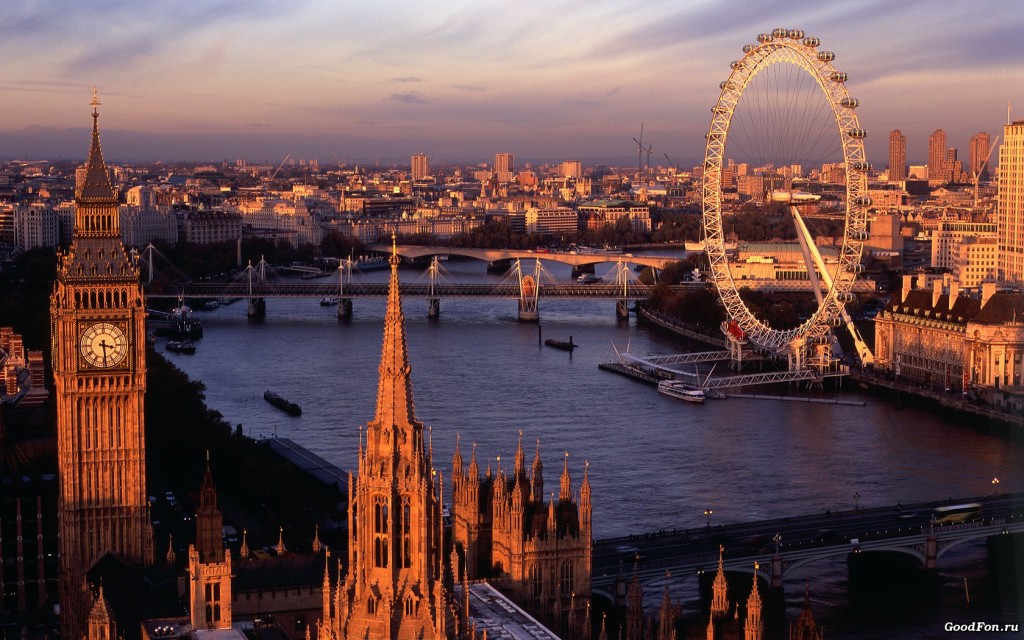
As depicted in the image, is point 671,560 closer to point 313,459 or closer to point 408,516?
point 313,459

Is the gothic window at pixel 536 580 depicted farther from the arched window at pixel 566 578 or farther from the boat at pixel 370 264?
the boat at pixel 370 264

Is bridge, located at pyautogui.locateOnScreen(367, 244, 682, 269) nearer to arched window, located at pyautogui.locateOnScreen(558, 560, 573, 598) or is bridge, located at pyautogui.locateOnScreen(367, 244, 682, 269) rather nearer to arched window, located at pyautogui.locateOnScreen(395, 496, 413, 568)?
arched window, located at pyautogui.locateOnScreen(558, 560, 573, 598)

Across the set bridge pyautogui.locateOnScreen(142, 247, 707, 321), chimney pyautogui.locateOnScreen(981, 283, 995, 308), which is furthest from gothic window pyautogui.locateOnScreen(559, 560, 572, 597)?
bridge pyautogui.locateOnScreen(142, 247, 707, 321)

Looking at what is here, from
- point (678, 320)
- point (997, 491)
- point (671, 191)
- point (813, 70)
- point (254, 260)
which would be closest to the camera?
point (997, 491)

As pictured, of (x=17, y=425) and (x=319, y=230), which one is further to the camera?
(x=319, y=230)

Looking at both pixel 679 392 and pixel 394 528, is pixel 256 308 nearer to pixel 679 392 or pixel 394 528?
pixel 679 392

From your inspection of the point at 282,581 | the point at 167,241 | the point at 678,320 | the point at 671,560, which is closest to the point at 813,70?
the point at 678,320
